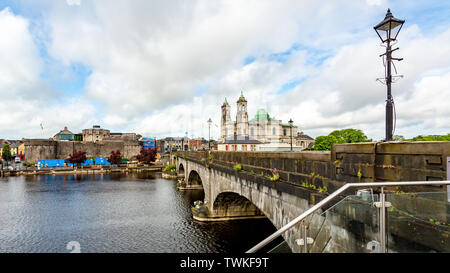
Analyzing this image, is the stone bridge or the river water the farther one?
the river water

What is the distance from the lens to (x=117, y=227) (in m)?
25.8

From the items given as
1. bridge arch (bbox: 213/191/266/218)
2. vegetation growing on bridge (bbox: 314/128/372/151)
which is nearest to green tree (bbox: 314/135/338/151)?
vegetation growing on bridge (bbox: 314/128/372/151)

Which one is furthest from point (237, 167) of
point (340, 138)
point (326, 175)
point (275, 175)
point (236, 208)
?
point (340, 138)

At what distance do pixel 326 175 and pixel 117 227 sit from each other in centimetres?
2372

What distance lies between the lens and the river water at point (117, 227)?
2092 cm

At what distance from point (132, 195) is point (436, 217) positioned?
44.2 meters

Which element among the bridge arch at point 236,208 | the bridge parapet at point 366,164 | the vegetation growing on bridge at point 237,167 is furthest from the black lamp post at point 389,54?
the bridge arch at point 236,208

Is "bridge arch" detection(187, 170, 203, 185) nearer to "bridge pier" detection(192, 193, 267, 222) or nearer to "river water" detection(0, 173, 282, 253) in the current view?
"river water" detection(0, 173, 282, 253)

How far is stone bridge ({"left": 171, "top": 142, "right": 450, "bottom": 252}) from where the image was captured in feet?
14.0

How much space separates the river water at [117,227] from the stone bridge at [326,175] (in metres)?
6.62

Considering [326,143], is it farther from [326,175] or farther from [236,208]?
[326,175]

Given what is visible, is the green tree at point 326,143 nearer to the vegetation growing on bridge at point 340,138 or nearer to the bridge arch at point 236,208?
the vegetation growing on bridge at point 340,138

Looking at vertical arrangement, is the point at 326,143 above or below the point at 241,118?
below

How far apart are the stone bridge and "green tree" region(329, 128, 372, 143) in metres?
61.7
